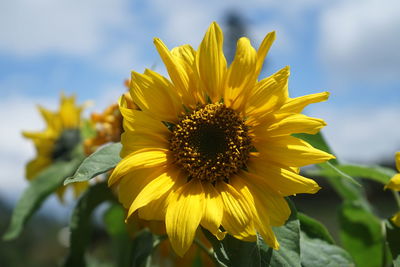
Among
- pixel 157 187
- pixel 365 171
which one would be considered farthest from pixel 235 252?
pixel 365 171

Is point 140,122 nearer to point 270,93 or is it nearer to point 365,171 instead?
point 270,93

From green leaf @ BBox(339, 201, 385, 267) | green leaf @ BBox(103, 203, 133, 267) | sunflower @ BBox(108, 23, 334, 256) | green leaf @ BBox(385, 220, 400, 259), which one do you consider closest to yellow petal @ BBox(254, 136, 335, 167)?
sunflower @ BBox(108, 23, 334, 256)

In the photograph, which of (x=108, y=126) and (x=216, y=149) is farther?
(x=108, y=126)

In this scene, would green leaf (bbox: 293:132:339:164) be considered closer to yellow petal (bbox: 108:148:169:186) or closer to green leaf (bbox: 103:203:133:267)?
yellow petal (bbox: 108:148:169:186)

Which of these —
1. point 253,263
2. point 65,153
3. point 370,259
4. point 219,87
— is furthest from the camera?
point 65,153

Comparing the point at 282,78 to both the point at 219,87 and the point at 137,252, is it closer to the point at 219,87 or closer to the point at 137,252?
the point at 219,87

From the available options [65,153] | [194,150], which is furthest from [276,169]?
[65,153]
